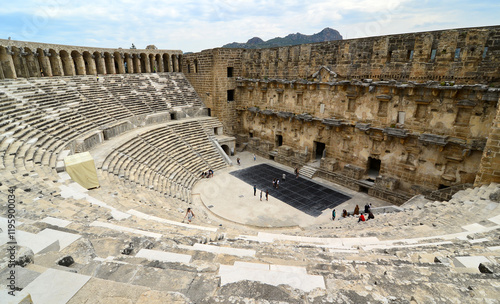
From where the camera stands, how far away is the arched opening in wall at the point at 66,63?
19812 millimetres

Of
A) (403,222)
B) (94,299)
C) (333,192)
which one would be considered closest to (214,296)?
(94,299)

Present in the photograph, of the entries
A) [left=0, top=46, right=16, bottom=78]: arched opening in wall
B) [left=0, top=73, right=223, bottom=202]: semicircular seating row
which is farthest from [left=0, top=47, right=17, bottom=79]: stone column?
[left=0, top=73, right=223, bottom=202]: semicircular seating row

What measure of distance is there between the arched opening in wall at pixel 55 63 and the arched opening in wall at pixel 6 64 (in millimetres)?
3207

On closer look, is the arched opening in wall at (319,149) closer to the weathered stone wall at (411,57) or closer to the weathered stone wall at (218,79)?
the weathered stone wall at (411,57)

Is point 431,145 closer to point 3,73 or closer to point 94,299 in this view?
point 94,299

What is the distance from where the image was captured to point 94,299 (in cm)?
235

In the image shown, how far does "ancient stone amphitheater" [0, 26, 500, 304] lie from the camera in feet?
10.3

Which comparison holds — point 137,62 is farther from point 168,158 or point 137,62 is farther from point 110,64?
point 168,158

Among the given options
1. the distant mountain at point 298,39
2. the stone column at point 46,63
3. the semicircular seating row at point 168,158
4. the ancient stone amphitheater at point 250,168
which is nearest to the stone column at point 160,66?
the ancient stone amphitheater at point 250,168

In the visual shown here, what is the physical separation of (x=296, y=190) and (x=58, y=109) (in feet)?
50.9

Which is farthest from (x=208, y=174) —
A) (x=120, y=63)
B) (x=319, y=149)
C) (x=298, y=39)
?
(x=298, y=39)

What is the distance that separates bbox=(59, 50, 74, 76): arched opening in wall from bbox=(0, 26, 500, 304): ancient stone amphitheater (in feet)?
0.45

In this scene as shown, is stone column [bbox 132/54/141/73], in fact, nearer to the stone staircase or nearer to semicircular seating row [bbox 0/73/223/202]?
semicircular seating row [bbox 0/73/223/202]

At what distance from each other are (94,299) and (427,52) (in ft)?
52.5
